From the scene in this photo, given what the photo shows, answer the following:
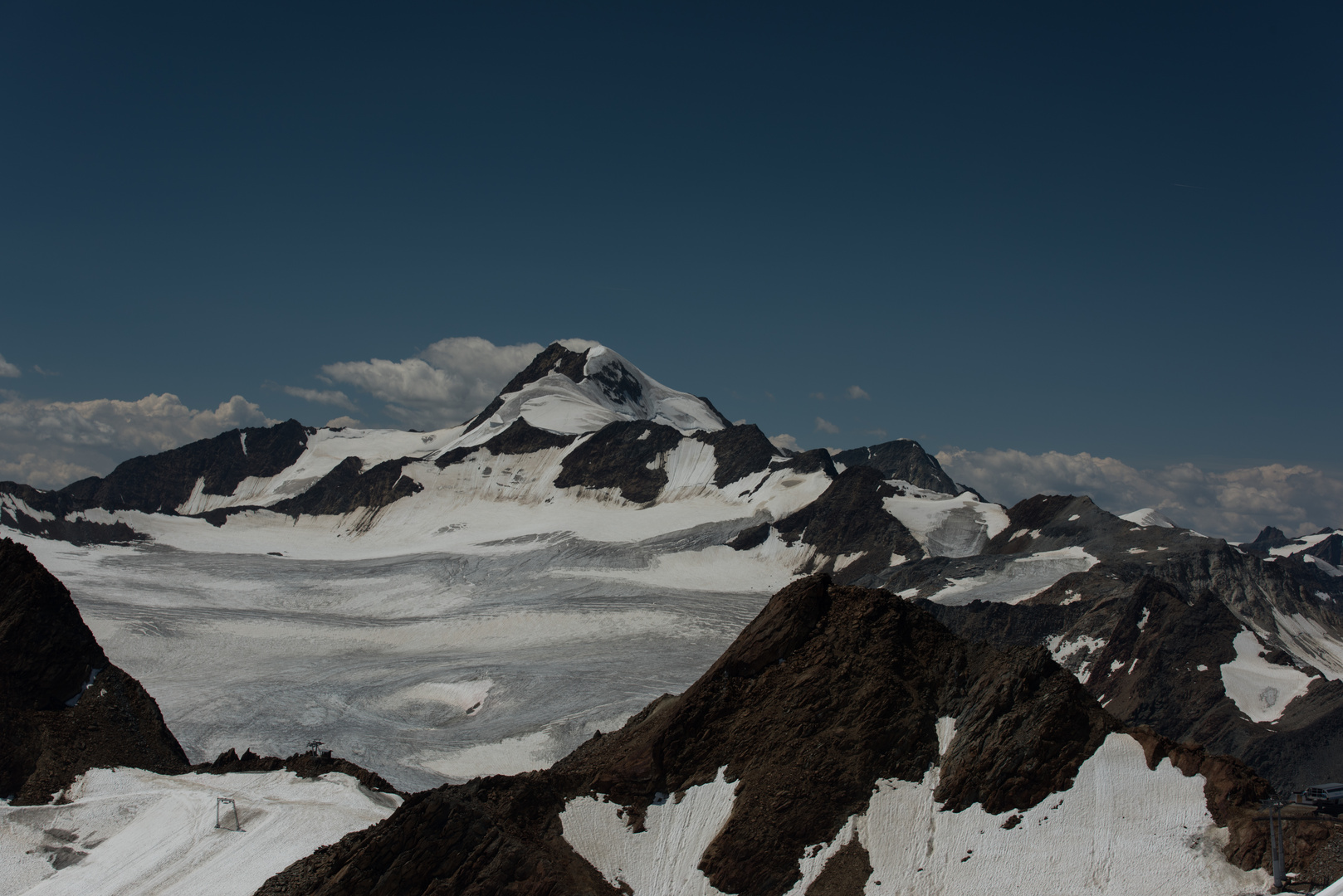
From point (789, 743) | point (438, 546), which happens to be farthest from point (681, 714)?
point (438, 546)

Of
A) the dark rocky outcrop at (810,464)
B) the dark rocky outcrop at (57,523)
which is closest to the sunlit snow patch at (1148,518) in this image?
the dark rocky outcrop at (810,464)

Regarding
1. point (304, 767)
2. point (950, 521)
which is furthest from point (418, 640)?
point (950, 521)

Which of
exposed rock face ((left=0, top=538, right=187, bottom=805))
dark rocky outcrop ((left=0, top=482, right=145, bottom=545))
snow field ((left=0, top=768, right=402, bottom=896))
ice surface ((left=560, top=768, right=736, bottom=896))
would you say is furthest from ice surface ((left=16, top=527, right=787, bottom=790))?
ice surface ((left=560, top=768, right=736, bottom=896))

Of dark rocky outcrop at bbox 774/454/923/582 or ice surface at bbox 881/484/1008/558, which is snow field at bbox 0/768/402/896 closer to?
dark rocky outcrop at bbox 774/454/923/582

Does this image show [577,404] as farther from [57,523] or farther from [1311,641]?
[1311,641]

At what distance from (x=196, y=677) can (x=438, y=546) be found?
2332 inches

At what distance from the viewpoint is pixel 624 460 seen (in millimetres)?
151000

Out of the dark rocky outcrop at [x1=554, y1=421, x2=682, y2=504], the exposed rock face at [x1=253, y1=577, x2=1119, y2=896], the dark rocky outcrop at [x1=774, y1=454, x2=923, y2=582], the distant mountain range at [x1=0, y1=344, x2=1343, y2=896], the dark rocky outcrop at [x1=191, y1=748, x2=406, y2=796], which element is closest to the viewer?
the exposed rock face at [x1=253, y1=577, x2=1119, y2=896]

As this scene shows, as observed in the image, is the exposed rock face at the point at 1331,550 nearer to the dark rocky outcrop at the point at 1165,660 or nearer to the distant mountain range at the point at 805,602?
the distant mountain range at the point at 805,602

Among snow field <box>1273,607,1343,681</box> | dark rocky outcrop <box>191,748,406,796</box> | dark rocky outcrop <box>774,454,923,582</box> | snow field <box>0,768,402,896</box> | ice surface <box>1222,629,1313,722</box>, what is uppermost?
dark rocky outcrop <box>774,454,923,582</box>

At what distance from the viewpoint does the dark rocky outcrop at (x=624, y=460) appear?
147 metres

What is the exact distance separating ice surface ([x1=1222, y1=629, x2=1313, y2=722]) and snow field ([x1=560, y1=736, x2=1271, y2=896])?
1357 inches

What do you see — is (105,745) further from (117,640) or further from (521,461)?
(521,461)

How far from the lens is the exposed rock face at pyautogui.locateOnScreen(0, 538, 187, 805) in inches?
1467
